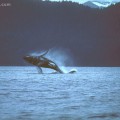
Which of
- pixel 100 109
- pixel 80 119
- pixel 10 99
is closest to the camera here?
pixel 80 119

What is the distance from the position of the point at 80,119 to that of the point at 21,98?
1923cm

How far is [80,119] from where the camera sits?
43.7m

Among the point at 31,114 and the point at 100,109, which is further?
the point at 100,109

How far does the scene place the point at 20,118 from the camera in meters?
44.0

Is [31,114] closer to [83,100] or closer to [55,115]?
[55,115]

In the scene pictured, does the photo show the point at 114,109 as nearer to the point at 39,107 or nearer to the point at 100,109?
the point at 100,109

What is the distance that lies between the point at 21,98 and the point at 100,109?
13708 mm

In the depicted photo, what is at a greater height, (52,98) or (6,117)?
(52,98)

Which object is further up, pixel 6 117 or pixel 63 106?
pixel 63 106

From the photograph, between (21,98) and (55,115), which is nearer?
(55,115)

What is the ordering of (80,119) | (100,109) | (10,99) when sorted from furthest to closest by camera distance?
(10,99) < (100,109) < (80,119)

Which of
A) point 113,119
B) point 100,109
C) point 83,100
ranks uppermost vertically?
point 83,100

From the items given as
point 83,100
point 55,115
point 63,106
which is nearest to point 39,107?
point 63,106

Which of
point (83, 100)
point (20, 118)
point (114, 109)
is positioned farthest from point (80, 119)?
point (83, 100)
